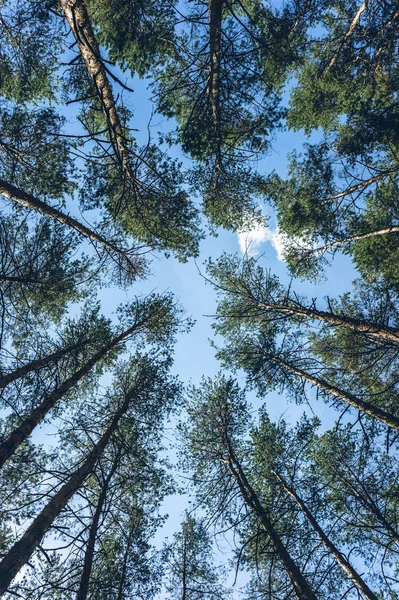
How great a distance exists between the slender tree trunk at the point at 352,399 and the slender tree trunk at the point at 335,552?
2706 mm

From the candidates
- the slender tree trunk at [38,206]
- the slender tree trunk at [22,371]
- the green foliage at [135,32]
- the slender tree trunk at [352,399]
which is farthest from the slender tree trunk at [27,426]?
the green foliage at [135,32]

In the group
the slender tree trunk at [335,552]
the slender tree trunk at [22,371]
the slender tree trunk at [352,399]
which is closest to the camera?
the slender tree trunk at [352,399]

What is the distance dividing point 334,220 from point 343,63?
14.6ft

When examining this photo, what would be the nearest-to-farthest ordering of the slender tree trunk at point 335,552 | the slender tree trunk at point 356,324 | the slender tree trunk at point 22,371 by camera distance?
the slender tree trunk at point 356,324
the slender tree trunk at point 22,371
the slender tree trunk at point 335,552

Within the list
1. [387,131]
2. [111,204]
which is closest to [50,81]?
[111,204]

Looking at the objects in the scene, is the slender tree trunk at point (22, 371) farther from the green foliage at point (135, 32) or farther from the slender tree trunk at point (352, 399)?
the green foliage at point (135, 32)

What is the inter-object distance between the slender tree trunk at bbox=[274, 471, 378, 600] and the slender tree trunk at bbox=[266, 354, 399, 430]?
271cm

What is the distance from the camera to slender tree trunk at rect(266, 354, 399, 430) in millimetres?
5952

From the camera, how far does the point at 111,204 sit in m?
7.98

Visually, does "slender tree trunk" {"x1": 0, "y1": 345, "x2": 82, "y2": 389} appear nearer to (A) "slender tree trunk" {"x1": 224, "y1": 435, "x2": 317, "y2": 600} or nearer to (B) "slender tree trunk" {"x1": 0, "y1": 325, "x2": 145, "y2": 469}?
(B) "slender tree trunk" {"x1": 0, "y1": 325, "x2": 145, "y2": 469}

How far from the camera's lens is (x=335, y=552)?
Result: 6.53 meters

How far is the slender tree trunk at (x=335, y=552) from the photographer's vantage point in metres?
6.51

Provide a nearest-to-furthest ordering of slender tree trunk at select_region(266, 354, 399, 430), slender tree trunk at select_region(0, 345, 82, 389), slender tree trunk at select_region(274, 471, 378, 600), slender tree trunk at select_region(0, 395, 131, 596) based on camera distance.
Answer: slender tree trunk at select_region(0, 395, 131, 596) → slender tree trunk at select_region(266, 354, 399, 430) → slender tree trunk at select_region(0, 345, 82, 389) → slender tree trunk at select_region(274, 471, 378, 600)

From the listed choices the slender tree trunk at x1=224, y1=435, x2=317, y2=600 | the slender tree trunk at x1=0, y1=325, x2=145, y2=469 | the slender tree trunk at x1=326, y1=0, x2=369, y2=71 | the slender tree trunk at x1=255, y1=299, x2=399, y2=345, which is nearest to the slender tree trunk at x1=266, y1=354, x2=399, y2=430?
the slender tree trunk at x1=255, y1=299, x2=399, y2=345
